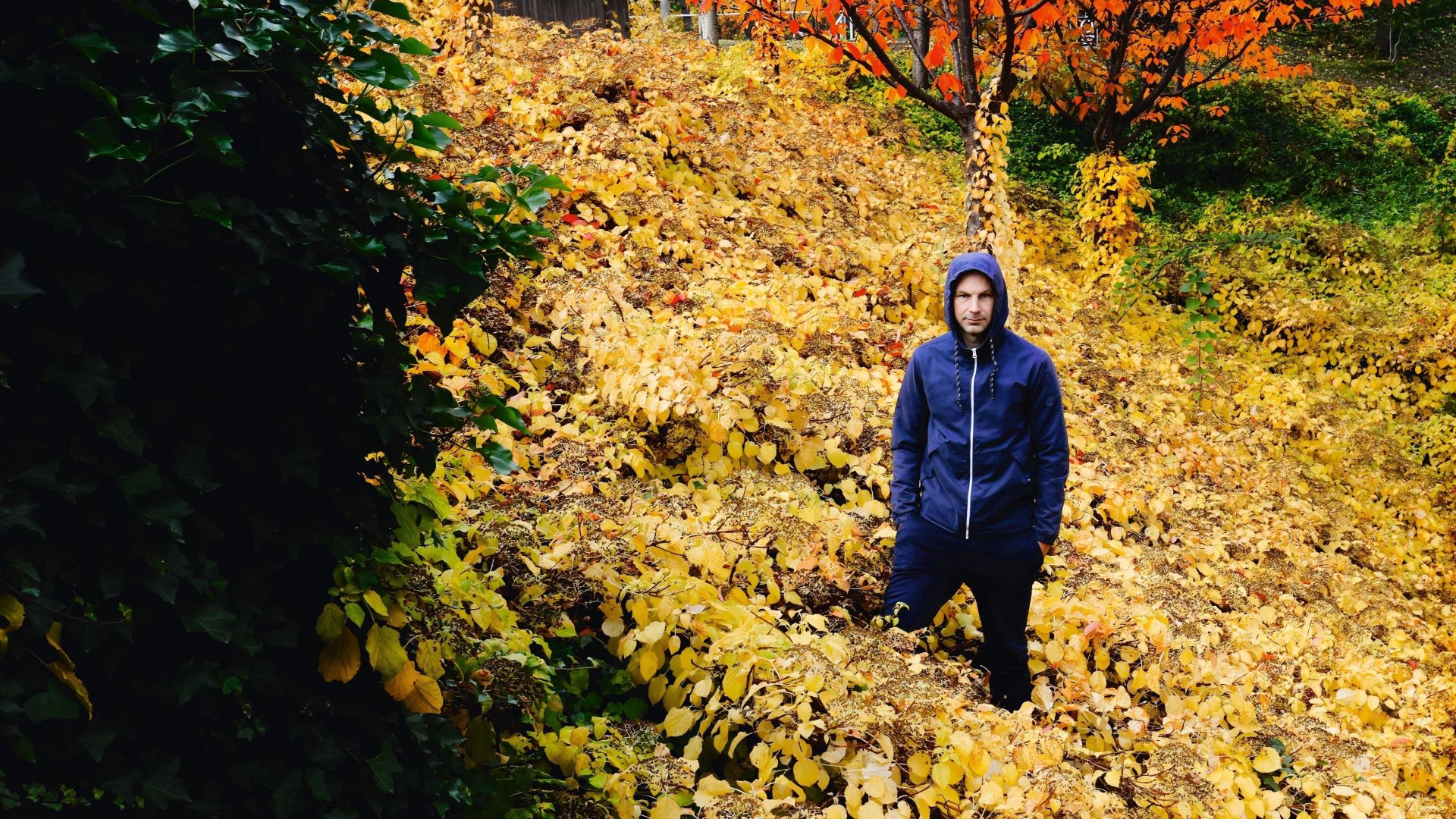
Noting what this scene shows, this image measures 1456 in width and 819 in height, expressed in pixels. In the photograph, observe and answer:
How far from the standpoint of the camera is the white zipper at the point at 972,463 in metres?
3.71

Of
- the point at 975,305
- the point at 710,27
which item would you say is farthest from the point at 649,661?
the point at 710,27

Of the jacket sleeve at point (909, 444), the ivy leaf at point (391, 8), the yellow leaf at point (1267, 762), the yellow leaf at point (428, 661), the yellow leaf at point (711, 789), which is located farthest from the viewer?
the jacket sleeve at point (909, 444)

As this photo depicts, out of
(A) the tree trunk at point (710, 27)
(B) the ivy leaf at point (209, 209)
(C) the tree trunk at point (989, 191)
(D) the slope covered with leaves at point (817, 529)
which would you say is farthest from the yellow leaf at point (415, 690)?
(A) the tree trunk at point (710, 27)

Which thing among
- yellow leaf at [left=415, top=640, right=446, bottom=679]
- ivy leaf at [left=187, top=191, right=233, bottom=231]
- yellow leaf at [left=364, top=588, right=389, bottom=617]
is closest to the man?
yellow leaf at [left=415, top=640, right=446, bottom=679]

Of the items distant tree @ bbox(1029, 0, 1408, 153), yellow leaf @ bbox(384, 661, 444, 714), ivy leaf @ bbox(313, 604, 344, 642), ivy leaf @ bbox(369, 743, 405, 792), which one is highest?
distant tree @ bbox(1029, 0, 1408, 153)

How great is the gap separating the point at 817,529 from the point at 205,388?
282cm

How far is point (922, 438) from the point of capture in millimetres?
3975

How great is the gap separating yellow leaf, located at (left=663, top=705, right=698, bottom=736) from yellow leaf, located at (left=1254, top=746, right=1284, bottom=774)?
2210mm

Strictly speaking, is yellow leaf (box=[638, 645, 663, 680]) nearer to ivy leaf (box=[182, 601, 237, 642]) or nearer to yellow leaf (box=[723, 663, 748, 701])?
yellow leaf (box=[723, 663, 748, 701])

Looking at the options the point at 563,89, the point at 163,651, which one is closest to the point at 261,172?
the point at 163,651

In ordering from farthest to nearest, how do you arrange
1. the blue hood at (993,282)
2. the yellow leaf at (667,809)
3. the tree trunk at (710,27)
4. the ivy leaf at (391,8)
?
the tree trunk at (710,27) → the blue hood at (993,282) → the yellow leaf at (667,809) → the ivy leaf at (391,8)

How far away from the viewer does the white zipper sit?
12.2ft

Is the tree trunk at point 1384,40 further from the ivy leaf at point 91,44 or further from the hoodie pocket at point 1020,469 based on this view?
the ivy leaf at point 91,44

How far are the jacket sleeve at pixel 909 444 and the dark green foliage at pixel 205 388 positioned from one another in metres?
2.07
